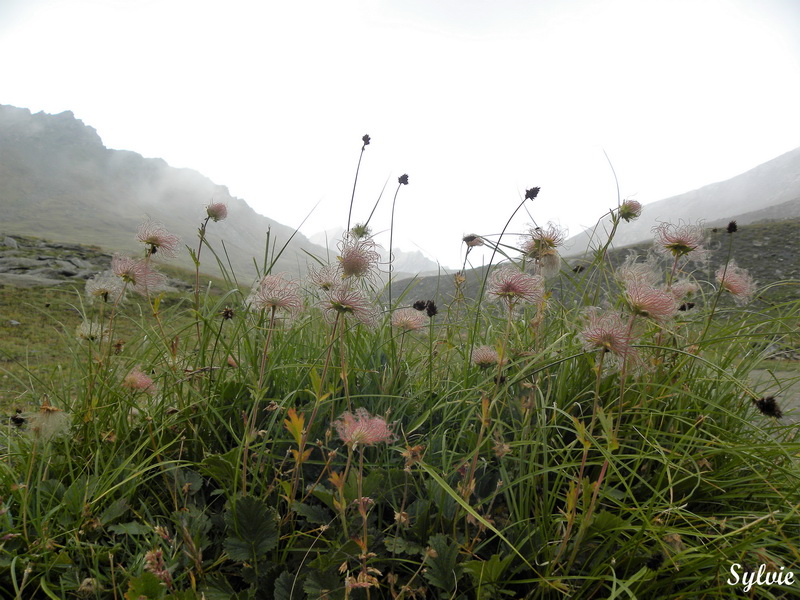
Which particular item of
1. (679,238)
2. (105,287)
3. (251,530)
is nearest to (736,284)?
(679,238)

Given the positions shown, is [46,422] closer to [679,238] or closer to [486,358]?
[486,358]

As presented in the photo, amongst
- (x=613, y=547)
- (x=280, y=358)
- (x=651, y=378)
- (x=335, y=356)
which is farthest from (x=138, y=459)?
(x=651, y=378)

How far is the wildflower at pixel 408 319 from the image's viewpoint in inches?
93.6

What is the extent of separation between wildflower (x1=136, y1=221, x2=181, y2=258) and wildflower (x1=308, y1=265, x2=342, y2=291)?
822mm

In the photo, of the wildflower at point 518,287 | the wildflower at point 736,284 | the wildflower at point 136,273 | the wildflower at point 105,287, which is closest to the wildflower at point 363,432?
the wildflower at point 518,287

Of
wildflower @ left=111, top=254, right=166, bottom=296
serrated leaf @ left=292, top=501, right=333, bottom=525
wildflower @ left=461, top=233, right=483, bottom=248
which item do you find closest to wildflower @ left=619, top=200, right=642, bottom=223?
wildflower @ left=461, top=233, right=483, bottom=248

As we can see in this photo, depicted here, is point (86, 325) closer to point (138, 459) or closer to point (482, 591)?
point (138, 459)

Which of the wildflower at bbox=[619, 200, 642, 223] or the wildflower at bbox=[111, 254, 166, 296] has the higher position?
the wildflower at bbox=[619, 200, 642, 223]

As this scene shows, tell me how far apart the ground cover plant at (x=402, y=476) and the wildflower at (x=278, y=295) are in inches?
0.6

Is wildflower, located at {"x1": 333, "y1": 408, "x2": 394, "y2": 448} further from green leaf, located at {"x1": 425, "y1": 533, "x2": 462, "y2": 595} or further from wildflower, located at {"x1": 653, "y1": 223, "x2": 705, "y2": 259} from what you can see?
wildflower, located at {"x1": 653, "y1": 223, "x2": 705, "y2": 259}

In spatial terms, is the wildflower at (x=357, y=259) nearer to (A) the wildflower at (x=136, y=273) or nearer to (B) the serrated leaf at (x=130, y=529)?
(A) the wildflower at (x=136, y=273)

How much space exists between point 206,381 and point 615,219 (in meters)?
2.35

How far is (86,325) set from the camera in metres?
2.68

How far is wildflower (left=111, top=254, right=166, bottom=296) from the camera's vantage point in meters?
2.15
